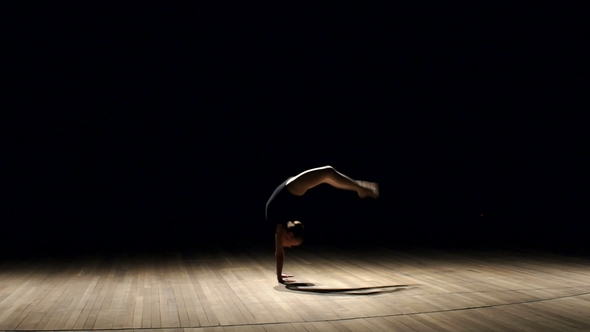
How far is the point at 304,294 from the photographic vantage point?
4.08 meters

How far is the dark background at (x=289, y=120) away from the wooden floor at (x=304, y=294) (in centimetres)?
342

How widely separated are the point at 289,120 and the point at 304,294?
23.4 ft

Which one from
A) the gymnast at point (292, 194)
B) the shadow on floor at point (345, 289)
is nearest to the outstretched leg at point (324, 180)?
the gymnast at point (292, 194)

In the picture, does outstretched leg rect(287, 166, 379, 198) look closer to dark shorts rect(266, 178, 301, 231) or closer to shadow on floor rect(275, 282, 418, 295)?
dark shorts rect(266, 178, 301, 231)

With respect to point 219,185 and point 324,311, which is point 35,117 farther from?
point 324,311

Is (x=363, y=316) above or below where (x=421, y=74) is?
below

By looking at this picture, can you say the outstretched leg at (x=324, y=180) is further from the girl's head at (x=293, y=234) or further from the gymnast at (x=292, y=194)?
the girl's head at (x=293, y=234)

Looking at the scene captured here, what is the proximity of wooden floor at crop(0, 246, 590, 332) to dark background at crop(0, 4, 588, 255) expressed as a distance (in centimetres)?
342

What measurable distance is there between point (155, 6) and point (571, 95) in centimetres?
844

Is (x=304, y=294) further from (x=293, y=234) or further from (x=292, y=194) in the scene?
(x=292, y=194)

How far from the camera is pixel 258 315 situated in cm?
334

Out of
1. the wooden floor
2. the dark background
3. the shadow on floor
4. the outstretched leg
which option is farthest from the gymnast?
the dark background

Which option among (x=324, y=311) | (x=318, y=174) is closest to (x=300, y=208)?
(x=318, y=174)

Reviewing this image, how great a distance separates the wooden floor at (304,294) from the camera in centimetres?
313
